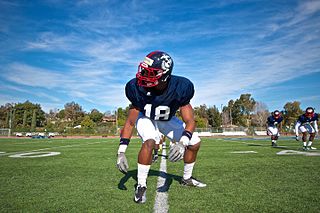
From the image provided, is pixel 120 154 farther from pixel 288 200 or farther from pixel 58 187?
pixel 288 200

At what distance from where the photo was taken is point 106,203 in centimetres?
302

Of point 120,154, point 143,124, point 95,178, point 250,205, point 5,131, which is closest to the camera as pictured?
point 250,205

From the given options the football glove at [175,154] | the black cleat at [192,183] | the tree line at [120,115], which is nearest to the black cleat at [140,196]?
the football glove at [175,154]

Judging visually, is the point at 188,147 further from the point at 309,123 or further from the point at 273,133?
the point at 273,133

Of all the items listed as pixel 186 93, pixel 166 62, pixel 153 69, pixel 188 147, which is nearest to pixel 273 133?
pixel 188 147

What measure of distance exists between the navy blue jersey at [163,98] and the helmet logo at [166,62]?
14.2 inches

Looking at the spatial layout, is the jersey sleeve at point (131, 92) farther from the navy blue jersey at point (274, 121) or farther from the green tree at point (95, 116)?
the green tree at point (95, 116)

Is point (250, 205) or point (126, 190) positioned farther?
point (126, 190)

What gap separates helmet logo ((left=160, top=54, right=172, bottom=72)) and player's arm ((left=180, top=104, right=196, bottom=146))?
2.35 ft

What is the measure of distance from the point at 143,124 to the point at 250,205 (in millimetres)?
1859

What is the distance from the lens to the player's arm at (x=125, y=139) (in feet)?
11.6

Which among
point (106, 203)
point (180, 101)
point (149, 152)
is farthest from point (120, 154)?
point (180, 101)

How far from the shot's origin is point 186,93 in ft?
12.6

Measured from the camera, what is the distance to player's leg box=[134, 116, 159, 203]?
3.21 m
